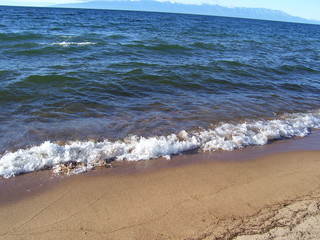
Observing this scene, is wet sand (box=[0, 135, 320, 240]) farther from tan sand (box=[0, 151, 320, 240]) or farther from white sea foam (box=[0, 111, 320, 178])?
white sea foam (box=[0, 111, 320, 178])

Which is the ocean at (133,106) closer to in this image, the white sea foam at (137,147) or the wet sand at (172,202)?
the white sea foam at (137,147)

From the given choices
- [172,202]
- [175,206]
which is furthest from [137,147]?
[175,206]

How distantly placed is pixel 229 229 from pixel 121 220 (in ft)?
4.79

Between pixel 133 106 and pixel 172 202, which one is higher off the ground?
pixel 133 106

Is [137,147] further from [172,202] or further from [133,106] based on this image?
[133,106]

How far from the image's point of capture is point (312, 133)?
6.86m

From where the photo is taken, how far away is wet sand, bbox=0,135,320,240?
3.24 metres

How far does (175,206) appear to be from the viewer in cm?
373

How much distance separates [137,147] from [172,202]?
179cm

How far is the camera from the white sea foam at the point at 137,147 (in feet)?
15.3

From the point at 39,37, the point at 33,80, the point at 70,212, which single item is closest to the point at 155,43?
the point at 39,37

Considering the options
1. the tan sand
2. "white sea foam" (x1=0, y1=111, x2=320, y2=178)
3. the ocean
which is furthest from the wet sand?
the ocean

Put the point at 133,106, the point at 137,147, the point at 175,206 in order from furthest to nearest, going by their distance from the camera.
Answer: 1. the point at 133,106
2. the point at 137,147
3. the point at 175,206

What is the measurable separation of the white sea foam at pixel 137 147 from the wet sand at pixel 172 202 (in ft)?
0.92
